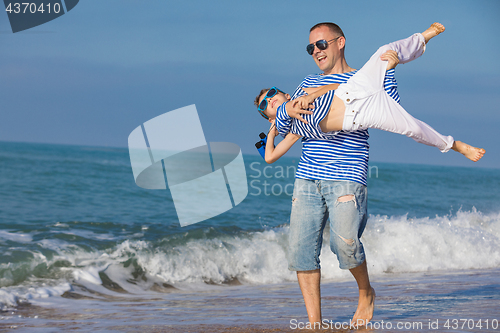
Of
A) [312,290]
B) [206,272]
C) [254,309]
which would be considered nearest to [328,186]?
[312,290]

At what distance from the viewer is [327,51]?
292cm

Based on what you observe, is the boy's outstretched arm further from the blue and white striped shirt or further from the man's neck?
the man's neck

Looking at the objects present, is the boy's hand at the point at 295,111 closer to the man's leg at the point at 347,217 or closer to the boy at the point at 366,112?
the boy at the point at 366,112

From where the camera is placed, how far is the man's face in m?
2.93

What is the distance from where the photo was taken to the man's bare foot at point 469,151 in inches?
111

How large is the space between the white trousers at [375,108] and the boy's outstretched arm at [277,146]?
406 millimetres

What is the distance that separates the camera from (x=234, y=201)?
14461 millimetres

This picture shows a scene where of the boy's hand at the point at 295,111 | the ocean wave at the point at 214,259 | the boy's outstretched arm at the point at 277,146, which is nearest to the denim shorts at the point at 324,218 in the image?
the boy's outstretched arm at the point at 277,146

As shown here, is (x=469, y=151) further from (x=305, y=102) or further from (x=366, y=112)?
(x=305, y=102)

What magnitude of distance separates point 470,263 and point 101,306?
6400mm

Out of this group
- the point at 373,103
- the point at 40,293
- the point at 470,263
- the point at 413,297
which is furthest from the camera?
the point at 470,263

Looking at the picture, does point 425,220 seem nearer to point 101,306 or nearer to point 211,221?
point 211,221

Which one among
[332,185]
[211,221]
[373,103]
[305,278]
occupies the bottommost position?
[211,221]

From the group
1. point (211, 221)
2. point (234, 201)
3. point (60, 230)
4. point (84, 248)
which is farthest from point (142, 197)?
point (84, 248)
